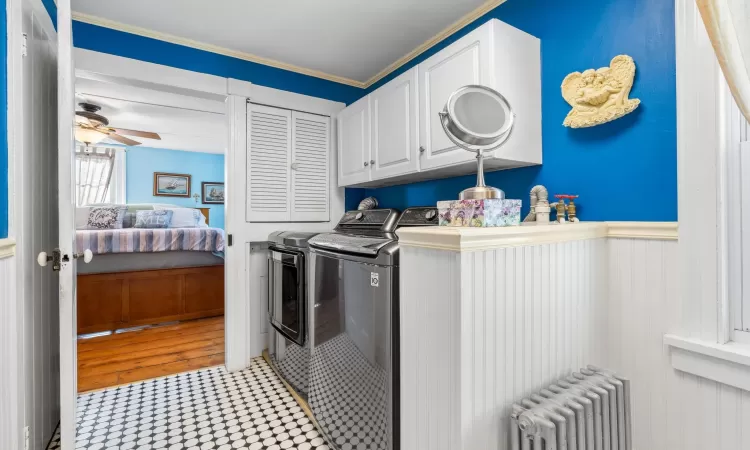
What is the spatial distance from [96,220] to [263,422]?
4270 millimetres

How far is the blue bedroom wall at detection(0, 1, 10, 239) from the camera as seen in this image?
3.81 ft

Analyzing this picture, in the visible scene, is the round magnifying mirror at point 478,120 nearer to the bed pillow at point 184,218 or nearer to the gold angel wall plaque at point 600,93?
the gold angel wall plaque at point 600,93

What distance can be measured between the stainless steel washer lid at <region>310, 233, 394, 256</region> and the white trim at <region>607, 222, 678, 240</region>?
3.17 feet

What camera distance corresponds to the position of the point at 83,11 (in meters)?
2.13

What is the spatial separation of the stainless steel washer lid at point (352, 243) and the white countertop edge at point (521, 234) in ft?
0.80

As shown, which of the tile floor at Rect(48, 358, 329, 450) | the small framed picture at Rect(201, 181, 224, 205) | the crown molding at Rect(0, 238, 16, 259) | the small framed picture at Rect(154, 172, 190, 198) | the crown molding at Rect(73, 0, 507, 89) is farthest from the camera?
the small framed picture at Rect(201, 181, 224, 205)

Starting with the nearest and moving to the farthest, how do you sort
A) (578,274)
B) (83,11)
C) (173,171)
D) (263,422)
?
(578,274) < (263,422) < (83,11) < (173,171)

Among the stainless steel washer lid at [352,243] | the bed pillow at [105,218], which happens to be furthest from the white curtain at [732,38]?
the bed pillow at [105,218]

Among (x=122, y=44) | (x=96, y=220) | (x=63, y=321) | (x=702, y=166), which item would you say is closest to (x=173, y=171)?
(x=96, y=220)

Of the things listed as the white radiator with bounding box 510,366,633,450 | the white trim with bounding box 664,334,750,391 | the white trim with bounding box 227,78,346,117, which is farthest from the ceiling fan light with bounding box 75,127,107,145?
the white trim with bounding box 664,334,750,391

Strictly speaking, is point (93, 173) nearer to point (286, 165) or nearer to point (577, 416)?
Result: point (286, 165)

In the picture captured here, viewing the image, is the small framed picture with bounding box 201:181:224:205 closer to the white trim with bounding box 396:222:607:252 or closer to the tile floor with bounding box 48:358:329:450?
the tile floor with bounding box 48:358:329:450

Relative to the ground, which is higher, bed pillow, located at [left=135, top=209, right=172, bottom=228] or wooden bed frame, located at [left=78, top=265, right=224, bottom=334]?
bed pillow, located at [left=135, top=209, right=172, bottom=228]

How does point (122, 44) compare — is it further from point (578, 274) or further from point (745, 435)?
point (745, 435)
